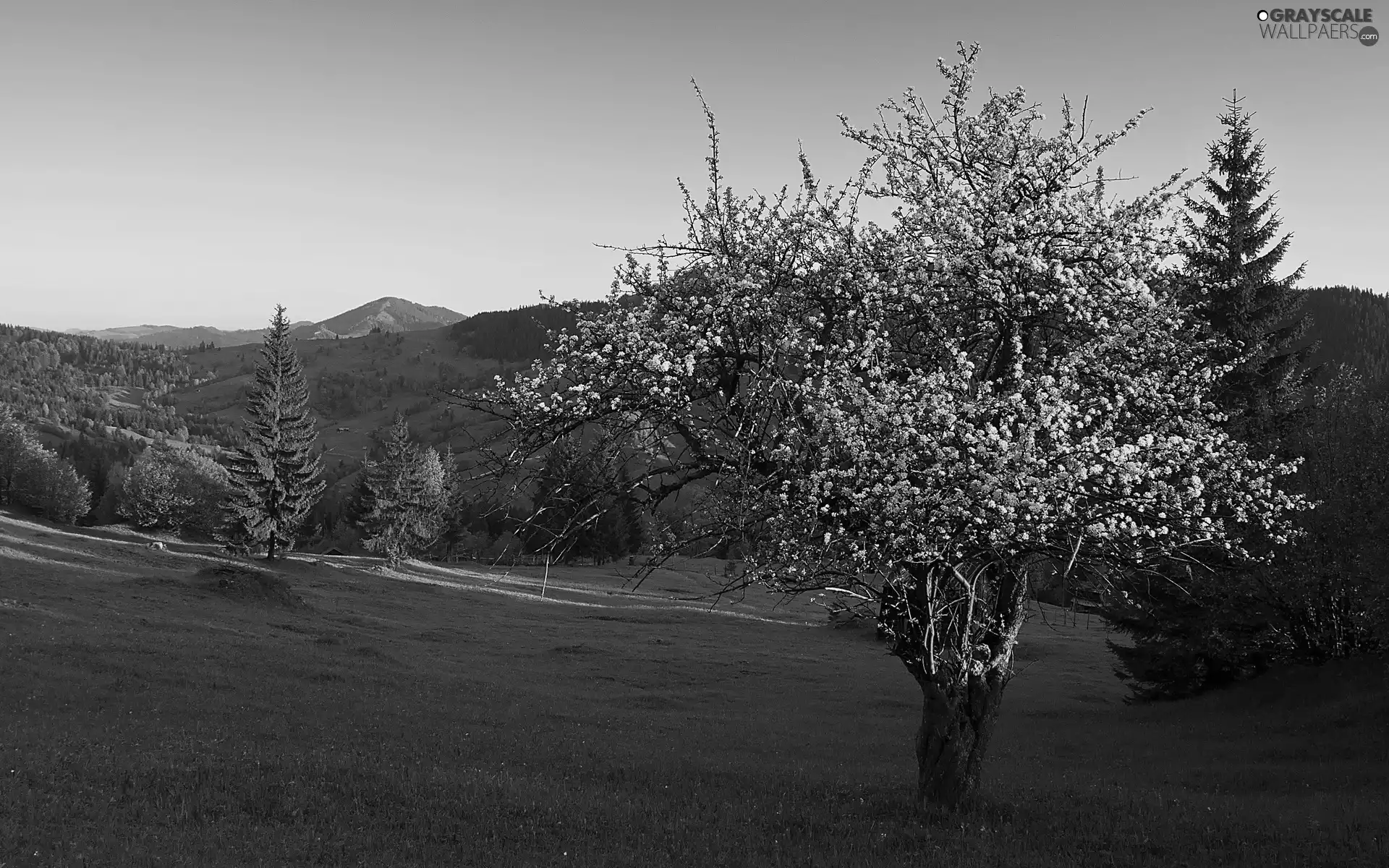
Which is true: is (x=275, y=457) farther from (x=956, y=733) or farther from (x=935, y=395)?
(x=935, y=395)

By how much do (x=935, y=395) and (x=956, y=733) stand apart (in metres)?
6.14

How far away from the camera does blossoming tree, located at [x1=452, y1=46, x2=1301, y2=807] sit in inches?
463

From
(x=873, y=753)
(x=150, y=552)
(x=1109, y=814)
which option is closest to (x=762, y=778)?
(x=1109, y=814)

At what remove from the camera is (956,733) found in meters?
14.2

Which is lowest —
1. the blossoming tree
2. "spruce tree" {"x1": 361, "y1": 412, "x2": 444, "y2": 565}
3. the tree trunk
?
"spruce tree" {"x1": 361, "y1": 412, "x2": 444, "y2": 565}

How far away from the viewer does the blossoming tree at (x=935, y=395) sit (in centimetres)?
1175

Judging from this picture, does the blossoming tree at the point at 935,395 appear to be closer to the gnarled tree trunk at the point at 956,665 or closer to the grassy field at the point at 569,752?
the gnarled tree trunk at the point at 956,665

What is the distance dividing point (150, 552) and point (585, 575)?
1697 inches

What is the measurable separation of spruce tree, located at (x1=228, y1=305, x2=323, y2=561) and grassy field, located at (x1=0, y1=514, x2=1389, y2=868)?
21.5 m

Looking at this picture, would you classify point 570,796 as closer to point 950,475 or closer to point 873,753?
point 950,475

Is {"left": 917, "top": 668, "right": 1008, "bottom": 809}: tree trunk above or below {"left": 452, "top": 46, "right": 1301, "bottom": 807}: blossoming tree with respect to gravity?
below

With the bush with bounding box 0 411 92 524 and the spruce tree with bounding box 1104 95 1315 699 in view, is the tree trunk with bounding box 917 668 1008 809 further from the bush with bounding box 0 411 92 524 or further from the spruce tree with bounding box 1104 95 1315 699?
the bush with bounding box 0 411 92 524

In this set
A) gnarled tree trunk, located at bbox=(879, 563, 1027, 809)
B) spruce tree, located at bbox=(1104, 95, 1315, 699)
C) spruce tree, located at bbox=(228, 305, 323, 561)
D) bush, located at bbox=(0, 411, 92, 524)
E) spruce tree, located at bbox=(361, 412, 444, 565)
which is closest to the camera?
gnarled tree trunk, located at bbox=(879, 563, 1027, 809)

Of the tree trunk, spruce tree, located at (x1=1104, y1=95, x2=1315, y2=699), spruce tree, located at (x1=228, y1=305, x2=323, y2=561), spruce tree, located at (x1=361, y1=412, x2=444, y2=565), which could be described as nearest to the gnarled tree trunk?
the tree trunk
